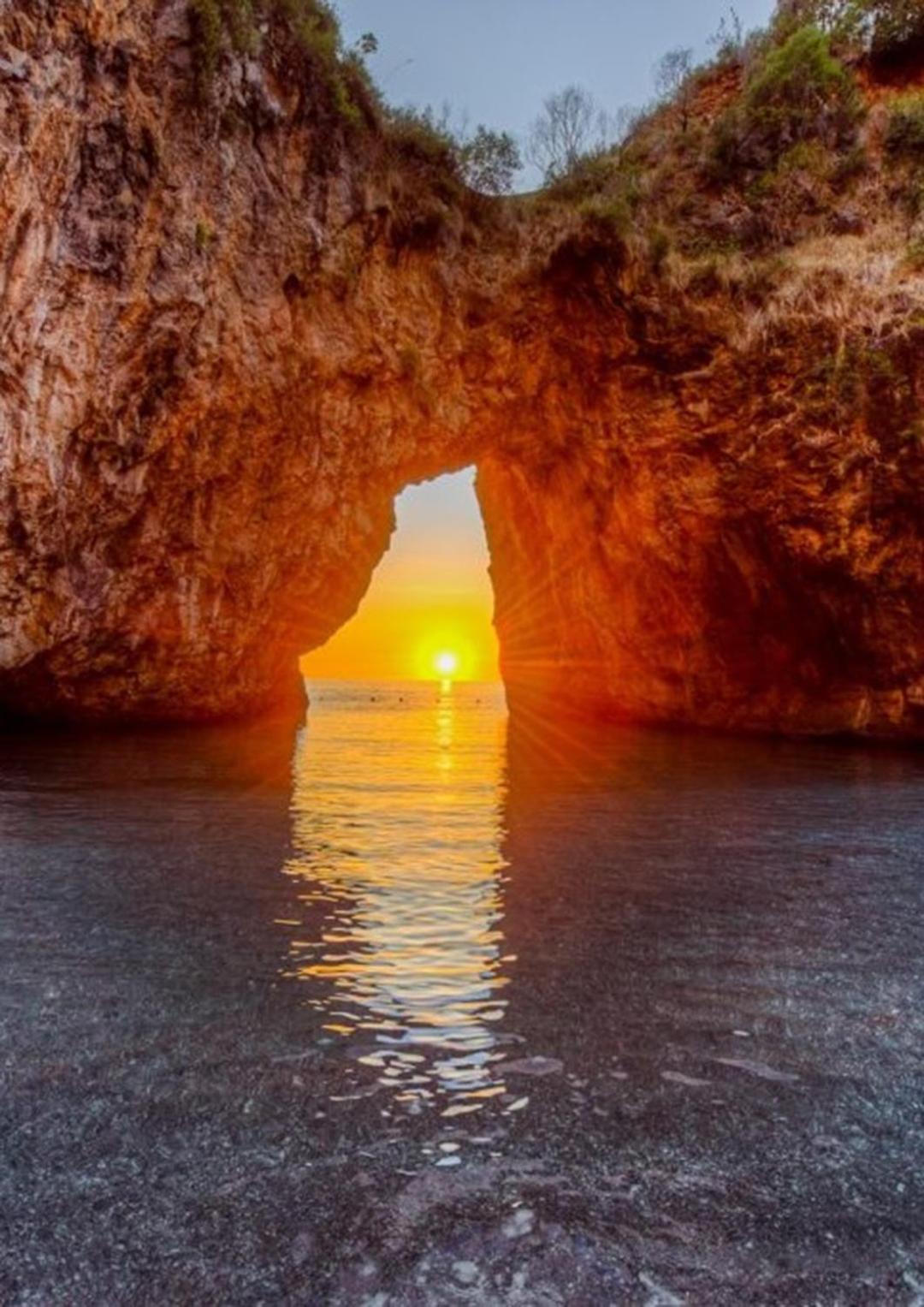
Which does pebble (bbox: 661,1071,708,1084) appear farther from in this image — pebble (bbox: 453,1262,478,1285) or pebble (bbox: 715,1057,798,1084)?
pebble (bbox: 453,1262,478,1285)

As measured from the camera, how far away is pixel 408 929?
5.40 meters

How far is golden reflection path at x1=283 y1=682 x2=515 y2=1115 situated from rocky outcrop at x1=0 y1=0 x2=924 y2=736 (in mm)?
7985

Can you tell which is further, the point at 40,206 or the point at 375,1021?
the point at 40,206

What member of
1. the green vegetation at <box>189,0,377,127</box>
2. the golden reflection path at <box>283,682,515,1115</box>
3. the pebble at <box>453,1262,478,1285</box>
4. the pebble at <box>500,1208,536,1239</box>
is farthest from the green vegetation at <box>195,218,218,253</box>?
the pebble at <box>453,1262,478,1285</box>

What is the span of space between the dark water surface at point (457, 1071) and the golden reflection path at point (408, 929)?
3 cm

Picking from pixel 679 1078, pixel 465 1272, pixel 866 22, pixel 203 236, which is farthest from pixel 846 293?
pixel 465 1272

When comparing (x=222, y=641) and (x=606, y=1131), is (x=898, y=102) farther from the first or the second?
(x=606, y=1131)

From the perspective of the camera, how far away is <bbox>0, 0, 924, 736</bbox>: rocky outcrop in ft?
43.4

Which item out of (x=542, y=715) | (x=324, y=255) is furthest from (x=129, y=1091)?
(x=542, y=715)

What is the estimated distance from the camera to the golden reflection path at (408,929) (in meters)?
3.61

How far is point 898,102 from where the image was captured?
1884 cm

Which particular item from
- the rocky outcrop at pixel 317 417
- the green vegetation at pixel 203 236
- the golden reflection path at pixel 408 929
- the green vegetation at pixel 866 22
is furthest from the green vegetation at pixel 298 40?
the golden reflection path at pixel 408 929

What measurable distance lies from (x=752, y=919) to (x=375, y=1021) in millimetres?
3139

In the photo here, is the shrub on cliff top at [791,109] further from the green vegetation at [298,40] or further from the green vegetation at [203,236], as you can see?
the green vegetation at [203,236]
